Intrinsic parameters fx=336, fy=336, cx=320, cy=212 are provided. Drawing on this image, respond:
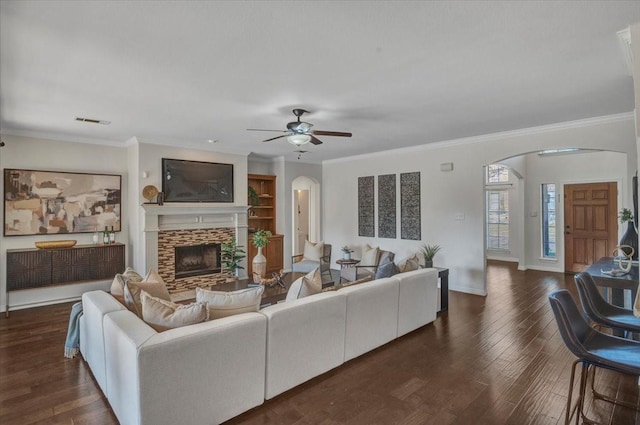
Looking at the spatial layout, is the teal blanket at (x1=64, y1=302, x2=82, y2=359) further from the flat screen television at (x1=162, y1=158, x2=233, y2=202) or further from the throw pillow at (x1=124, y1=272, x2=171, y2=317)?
the flat screen television at (x1=162, y1=158, x2=233, y2=202)

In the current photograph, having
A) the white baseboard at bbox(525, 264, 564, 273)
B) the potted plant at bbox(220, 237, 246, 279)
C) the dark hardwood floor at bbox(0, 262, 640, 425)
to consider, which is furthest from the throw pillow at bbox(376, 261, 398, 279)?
the white baseboard at bbox(525, 264, 564, 273)

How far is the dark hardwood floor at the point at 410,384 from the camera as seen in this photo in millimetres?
2330

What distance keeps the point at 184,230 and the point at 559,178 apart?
7.82 metres

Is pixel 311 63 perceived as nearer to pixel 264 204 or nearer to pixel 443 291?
pixel 443 291

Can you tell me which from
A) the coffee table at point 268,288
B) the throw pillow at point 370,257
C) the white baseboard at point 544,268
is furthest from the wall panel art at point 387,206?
the white baseboard at point 544,268

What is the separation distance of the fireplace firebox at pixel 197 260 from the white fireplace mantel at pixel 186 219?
365mm

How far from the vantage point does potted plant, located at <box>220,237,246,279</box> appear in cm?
558

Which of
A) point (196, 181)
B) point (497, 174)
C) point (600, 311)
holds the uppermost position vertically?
point (497, 174)

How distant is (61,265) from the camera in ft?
15.9

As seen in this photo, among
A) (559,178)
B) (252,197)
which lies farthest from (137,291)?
(559,178)

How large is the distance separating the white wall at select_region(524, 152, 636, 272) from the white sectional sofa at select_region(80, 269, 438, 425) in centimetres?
615

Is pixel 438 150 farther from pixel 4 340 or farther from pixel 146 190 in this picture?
pixel 4 340

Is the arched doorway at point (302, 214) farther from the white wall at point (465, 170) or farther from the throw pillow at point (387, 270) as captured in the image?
the throw pillow at point (387, 270)

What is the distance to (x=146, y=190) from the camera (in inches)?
213
